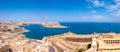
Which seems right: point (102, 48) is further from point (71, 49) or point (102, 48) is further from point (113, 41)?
point (71, 49)

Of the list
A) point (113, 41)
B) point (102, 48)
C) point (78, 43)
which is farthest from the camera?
point (78, 43)

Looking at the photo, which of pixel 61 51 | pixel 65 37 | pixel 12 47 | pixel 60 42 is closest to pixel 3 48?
pixel 12 47

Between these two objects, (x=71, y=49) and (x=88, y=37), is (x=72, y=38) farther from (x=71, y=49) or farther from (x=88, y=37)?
(x=71, y=49)

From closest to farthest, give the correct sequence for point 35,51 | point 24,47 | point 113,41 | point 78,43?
point 113,41 → point 35,51 → point 24,47 → point 78,43

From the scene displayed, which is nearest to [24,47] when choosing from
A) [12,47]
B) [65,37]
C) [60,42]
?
[12,47]

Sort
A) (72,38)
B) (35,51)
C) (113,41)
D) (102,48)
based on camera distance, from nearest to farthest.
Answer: (102,48) < (113,41) < (35,51) < (72,38)

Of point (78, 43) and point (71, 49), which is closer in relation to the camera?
point (71, 49)

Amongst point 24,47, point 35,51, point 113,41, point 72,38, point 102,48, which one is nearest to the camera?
point 102,48

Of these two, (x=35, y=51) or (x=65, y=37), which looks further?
(x=65, y=37)
